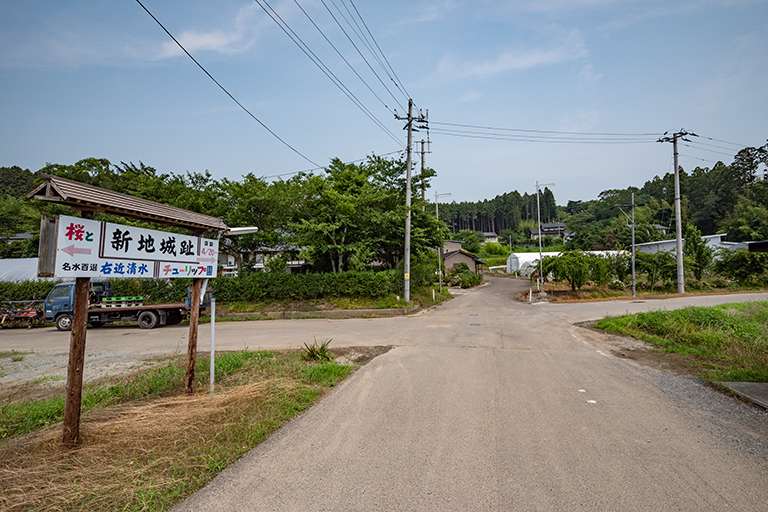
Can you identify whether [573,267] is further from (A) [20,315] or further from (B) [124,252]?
(A) [20,315]

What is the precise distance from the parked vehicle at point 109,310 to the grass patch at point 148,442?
376 inches

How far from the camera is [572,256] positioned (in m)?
25.3

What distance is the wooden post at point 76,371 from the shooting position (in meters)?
4.08

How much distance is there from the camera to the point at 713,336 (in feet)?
30.6

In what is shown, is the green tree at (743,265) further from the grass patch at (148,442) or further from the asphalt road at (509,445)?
the grass patch at (148,442)

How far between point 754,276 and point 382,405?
1388 inches

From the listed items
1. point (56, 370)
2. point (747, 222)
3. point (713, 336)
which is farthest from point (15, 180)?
point (747, 222)

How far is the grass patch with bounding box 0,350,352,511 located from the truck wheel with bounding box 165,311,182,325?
991cm

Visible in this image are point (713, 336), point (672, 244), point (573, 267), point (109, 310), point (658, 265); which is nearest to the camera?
point (713, 336)

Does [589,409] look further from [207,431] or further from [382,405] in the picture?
[207,431]

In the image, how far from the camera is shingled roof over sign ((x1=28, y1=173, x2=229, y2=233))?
3750 millimetres

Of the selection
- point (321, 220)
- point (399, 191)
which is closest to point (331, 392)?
point (321, 220)

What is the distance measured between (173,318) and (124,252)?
1331 centimetres

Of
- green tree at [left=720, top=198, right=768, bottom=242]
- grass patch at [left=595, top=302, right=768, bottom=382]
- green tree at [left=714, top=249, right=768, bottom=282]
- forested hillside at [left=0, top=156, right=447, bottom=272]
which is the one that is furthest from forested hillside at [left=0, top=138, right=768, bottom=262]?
green tree at [left=720, top=198, right=768, bottom=242]
